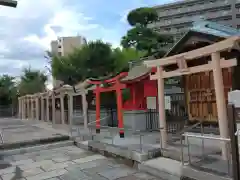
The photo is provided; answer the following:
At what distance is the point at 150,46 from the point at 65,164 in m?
19.6

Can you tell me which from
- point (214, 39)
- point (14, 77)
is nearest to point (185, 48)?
point (214, 39)

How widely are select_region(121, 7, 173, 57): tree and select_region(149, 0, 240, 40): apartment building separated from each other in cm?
1733

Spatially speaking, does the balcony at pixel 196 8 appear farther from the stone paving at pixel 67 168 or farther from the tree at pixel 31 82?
the stone paving at pixel 67 168

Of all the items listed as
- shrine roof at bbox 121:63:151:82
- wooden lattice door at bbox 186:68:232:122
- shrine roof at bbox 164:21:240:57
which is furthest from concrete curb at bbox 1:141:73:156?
shrine roof at bbox 164:21:240:57

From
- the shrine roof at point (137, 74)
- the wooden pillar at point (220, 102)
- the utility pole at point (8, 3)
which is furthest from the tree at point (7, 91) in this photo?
the wooden pillar at point (220, 102)

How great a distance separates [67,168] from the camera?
22.1ft

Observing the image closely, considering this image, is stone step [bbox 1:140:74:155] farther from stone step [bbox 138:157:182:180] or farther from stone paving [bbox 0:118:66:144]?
stone step [bbox 138:157:182:180]

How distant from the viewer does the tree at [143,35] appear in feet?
82.2

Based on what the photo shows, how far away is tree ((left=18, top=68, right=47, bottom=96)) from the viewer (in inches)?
1141

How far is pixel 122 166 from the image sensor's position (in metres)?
6.76

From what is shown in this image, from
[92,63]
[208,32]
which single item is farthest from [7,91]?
[208,32]

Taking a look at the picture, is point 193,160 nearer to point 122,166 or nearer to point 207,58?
point 122,166

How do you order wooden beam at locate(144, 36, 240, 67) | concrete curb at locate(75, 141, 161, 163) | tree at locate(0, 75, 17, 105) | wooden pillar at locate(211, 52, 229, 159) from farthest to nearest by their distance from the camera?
tree at locate(0, 75, 17, 105)
concrete curb at locate(75, 141, 161, 163)
wooden pillar at locate(211, 52, 229, 159)
wooden beam at locate(144, 36, 240, 67)

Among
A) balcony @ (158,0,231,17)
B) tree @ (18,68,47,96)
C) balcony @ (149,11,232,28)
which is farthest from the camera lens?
balcony @ (158,0,231,17)
